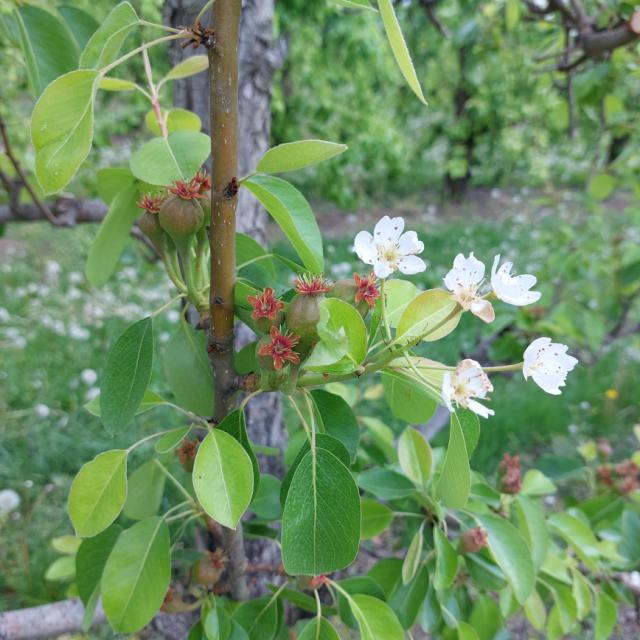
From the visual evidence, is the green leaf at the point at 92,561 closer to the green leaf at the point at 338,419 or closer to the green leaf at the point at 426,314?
the green leaf at the point at 338,419

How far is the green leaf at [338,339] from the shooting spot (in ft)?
1.27

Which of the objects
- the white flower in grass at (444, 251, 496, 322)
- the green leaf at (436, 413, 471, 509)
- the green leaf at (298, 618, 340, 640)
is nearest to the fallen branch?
the green leaf at (298, 618, 340, 640)

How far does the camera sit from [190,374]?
1.84 feet

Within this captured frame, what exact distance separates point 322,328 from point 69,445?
178 cm

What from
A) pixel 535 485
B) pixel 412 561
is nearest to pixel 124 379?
pixel 412 561

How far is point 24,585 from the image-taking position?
1438 millimetres

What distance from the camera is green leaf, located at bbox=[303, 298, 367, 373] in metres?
0.39

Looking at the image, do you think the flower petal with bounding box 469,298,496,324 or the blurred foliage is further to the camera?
the blurred foliage

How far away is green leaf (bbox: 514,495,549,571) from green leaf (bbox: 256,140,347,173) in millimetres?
531

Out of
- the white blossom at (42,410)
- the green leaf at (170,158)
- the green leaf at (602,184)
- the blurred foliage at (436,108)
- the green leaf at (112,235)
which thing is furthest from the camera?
the blurred foliage at (436,108)

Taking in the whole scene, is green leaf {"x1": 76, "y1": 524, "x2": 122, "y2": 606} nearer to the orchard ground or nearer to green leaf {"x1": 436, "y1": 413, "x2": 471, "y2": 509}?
green leaf {"x1": 436, "y1": 413, "x2": 471, "y2": 509}

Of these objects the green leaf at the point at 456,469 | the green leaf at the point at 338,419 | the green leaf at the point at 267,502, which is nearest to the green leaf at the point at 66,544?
the green leaf at the point at 267,502

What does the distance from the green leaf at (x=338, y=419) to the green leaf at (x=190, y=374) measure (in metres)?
0.10

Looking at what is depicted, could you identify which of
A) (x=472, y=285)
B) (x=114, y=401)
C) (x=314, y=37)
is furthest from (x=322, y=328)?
(x=314, y=37)
